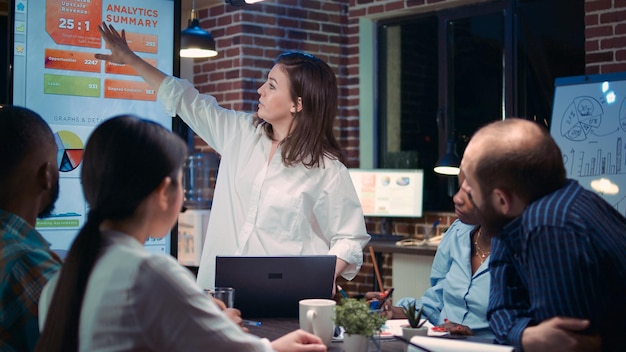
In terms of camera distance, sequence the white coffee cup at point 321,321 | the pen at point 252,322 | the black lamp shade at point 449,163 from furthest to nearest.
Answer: the black lamp shade at point 449,163, the pen at point 252,322, the white coffee cup at point 321,321

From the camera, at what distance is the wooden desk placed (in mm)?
1904

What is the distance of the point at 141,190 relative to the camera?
1.37 m

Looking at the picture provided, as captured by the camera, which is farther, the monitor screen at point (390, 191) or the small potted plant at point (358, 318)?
the monitor screen at point (390, 191)

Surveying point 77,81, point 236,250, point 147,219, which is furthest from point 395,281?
point 147,219

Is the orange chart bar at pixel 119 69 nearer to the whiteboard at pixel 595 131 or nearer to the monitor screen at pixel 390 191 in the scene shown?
the whiteboard at pixel 595 131

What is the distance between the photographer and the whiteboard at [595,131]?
4.42 metres

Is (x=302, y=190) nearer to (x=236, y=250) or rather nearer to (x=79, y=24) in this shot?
(x=236, y=250)

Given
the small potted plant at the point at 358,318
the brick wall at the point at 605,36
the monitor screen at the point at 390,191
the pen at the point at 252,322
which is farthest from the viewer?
the monitor screen at the point at 390,191

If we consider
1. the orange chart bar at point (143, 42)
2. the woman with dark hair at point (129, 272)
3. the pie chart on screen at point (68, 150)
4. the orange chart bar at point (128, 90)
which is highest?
the orange chart bar at point (143, 42)

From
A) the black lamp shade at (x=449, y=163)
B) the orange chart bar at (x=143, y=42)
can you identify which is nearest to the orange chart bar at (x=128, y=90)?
the orange chart bar at (x=143, y=42)

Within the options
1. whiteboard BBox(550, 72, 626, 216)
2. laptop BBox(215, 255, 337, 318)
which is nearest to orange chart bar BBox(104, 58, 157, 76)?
laptop BBox(215, 255, 337, 318)

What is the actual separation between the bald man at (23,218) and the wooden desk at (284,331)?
62 centimetres

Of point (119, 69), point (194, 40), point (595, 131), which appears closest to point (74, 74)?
point (119, 69)

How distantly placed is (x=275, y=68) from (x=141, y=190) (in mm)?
1557
